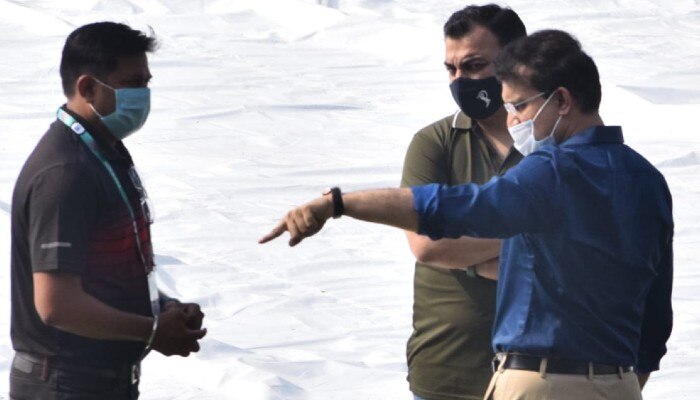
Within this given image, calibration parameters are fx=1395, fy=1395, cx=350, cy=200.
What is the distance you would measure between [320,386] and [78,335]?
193 cm

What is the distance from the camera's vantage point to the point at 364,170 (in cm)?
705

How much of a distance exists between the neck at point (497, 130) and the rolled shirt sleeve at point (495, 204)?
70 centimetres

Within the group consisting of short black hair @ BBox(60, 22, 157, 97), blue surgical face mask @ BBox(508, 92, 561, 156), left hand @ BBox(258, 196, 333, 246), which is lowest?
left hand @ BBox(258, 196, 333, 246)

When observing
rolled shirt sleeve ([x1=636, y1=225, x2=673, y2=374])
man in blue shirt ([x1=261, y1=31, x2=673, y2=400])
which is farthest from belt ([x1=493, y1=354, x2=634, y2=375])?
rolled shirt sleeve ([x1=636, y1=225, x2=673, y2=374])

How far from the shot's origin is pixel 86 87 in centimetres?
284

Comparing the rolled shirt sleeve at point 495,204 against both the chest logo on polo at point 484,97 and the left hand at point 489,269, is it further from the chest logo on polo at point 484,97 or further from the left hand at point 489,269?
the chest logo on polo at point 484,97

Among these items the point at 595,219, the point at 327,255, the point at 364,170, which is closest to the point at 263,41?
the point at 364,170

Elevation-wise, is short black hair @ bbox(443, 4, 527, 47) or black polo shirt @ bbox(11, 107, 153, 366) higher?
short black hair @ bbox(443, 4, 527, 47)

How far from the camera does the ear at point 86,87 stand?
9.30ft

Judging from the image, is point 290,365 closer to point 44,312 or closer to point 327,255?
point 327,255

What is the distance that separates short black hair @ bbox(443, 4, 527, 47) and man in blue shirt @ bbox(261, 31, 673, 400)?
1.77 feet

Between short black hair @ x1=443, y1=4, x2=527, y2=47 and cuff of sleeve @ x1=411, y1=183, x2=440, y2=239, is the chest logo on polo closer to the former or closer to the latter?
short black hair @ x1=443, y1=4, x2=527, y2=47

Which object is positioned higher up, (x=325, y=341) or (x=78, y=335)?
→ (x=78, y=335)

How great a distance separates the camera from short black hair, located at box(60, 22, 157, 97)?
9.34ft
